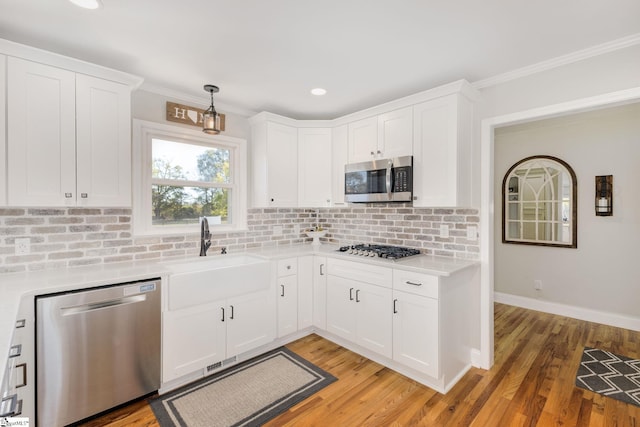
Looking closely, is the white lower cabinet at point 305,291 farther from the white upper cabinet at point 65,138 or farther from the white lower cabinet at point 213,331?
the white upper cabinet at point 65,138

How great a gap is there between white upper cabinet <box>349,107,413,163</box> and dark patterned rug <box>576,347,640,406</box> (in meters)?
2.35

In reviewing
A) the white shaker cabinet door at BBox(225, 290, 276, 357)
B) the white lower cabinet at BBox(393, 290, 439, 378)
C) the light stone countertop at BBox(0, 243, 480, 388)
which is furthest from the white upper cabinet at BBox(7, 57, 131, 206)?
the white lower cabinet at BBox(393, 290, 439, 378)

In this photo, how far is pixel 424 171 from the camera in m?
2.61

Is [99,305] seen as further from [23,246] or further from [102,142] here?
[102,142]

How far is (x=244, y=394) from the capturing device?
2.21 meters

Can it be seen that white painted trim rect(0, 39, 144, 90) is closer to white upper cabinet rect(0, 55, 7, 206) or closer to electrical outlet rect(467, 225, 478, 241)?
white upper cabinet rect(0, 55, 7, 206)

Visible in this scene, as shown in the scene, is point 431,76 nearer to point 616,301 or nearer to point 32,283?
point 32,283

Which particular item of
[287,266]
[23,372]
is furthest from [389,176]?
[23,372]

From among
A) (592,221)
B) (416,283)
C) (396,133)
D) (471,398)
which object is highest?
(396,133)

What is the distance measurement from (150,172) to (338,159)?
6.24ft

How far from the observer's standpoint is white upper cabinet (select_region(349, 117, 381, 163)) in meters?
2.99

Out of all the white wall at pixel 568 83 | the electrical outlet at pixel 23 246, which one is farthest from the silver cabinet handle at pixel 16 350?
the white wall at pixel 568 83

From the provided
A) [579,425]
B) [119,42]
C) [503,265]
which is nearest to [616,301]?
[503,265]

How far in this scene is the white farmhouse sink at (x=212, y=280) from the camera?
2.24 meters
